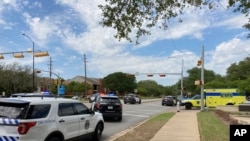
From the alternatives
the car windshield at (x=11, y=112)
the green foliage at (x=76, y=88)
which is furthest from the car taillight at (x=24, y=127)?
the green foliage at (x=76, y=88)

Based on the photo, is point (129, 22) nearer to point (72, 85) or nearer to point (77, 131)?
point (77, 131)

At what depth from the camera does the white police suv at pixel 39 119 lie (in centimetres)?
954

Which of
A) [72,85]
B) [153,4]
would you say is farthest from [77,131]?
[72,85]

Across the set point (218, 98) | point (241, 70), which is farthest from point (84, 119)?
point (241, 70)

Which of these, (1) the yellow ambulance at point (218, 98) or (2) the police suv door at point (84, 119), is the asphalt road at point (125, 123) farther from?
(1) the yellow ambulance at point (218, 98)

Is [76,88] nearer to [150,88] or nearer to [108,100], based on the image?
[150,88]

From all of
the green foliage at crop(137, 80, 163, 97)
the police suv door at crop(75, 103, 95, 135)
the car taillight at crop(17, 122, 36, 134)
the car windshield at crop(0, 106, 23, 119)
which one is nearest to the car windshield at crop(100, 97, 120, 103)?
the police suv door at crop(75, 103, 95, 135)

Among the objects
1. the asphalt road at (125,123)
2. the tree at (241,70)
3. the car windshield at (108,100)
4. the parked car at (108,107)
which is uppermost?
the tree at (241,70)

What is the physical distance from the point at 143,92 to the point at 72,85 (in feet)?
142

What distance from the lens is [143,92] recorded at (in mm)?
157000

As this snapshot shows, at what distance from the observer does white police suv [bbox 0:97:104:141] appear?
954cm

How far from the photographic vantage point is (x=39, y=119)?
32.9ft

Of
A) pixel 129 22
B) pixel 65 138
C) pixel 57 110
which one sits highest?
pixel 129 22

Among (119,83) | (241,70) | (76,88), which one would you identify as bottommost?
(76,88)
